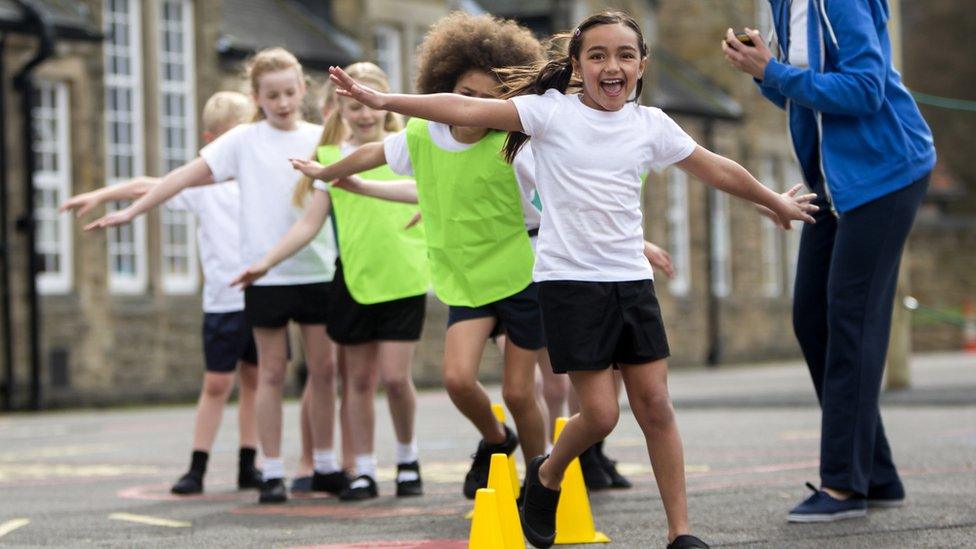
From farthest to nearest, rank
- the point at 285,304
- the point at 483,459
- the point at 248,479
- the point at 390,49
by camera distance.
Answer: the point at 390,49
the point at 248,479
the point at 285,304
the point at 483,459

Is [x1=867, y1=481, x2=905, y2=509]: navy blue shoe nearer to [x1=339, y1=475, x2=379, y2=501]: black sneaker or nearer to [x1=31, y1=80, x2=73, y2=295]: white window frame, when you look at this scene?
[x1=339, y1=475, x2=379, y2=501]: black sneaker

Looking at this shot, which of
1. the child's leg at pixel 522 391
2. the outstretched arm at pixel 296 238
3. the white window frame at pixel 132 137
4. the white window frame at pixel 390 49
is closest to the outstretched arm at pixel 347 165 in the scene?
the child's leg at pixel 522 391

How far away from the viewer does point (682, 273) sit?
37.1 metres

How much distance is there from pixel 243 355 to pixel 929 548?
15.2 ft

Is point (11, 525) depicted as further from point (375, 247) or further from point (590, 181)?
point (590, 181)

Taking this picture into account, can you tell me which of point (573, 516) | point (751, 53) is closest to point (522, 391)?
point (573, 516)

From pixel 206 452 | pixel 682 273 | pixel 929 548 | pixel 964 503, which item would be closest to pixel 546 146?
pixel 929 548

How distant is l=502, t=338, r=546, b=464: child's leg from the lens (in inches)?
282

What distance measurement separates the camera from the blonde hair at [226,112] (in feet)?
32.1

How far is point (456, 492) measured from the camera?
28.6 feet

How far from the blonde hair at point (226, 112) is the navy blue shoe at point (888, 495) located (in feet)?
13.5

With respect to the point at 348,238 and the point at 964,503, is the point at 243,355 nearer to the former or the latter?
the point at 348,238

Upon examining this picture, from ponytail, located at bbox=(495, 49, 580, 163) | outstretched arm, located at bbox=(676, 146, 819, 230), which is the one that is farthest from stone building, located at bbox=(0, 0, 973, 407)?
outstretched arm, located at bbox=(676, 146, 819, 230)

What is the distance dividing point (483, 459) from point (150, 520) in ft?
4.79
